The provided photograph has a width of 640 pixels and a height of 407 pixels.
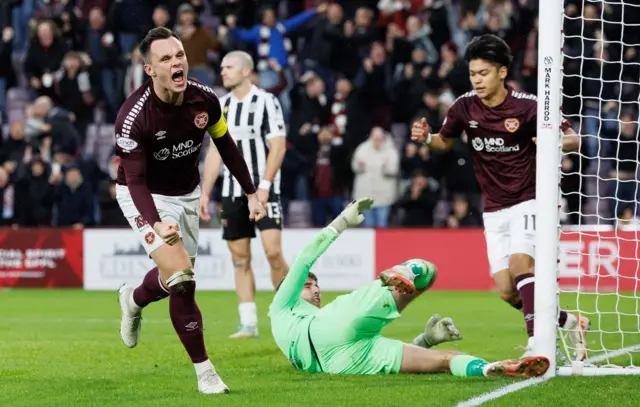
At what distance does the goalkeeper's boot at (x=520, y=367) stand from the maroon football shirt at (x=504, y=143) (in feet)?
6.25

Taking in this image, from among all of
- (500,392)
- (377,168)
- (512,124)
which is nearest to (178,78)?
(500,392)

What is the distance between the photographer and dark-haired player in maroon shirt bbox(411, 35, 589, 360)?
859 centimetres

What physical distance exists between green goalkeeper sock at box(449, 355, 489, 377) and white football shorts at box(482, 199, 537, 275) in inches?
55.7

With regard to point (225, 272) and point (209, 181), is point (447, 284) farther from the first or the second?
point (209, 181)

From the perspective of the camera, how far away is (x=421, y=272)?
786 centimetres

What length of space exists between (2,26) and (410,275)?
1498 centimetres

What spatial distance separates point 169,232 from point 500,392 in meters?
2.20

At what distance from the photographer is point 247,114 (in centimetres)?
1107

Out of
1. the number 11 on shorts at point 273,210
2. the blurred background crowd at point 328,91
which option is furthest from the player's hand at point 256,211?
the blurred background crowd at point 328,91

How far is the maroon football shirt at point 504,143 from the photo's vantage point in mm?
8727

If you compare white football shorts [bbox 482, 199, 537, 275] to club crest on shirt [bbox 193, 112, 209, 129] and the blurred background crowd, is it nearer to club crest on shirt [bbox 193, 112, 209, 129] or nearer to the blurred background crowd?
club crest on shirt [bbox 193, 112, 209, 129]

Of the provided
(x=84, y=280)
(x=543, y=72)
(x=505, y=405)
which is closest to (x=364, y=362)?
(x=505, y=405)

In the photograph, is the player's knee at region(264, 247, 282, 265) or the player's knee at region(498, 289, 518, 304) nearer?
the player's knee at region(498, 289, 518, 304)

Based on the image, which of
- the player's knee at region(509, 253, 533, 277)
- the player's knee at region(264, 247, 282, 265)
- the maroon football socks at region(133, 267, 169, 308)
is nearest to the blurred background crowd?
the player's knee at region(264, 247, 282, 265)
